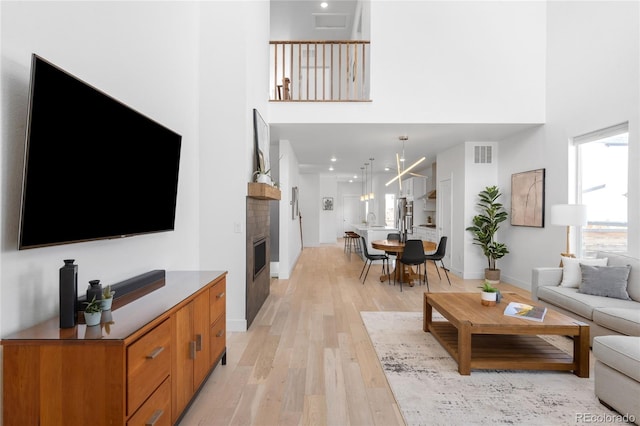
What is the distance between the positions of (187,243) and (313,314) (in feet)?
5.69

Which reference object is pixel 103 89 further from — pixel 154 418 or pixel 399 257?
pixel 399 257

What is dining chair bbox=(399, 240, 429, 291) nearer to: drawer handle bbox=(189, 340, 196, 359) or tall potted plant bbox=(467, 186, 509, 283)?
tall potted plant bbox=(467, 186, 509, 283)

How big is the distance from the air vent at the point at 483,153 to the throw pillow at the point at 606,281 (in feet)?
10.9

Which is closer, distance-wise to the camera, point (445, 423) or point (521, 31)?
point (445, 423)

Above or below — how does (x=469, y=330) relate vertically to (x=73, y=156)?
below

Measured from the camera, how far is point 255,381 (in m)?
2.45

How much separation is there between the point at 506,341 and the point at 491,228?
341 cm

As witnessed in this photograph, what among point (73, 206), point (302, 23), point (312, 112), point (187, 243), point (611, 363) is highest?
point (302, 23)

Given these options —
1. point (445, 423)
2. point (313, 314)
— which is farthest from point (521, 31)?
point (445, 423)

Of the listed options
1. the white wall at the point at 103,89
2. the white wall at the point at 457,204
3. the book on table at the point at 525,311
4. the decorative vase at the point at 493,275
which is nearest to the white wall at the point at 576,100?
the decorative vase at the point at 493,275

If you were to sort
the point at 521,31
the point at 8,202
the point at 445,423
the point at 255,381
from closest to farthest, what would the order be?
1. the point at 8,202
2. the point at 445,423
3. the point at 255,381
4. the point at 521,31

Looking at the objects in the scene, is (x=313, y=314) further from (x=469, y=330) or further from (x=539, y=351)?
(x=539, y=351)

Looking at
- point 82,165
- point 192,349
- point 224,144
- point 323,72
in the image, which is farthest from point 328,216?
point 82,165

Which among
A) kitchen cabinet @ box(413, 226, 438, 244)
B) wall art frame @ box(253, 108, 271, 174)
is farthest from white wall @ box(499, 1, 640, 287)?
wall art frame @ box(253, 108, 271, 174)
